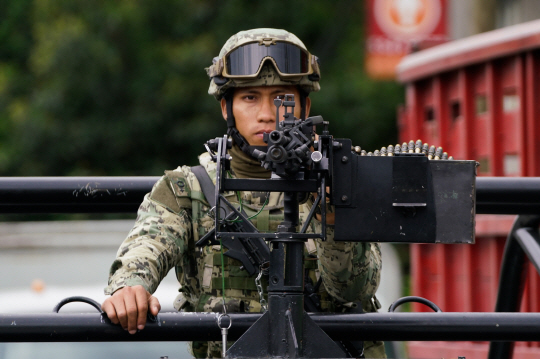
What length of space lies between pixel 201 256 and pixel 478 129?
433cm

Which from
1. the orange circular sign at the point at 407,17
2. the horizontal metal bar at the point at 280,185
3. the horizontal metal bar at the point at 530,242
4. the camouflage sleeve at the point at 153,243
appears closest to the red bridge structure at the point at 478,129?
the horizontal metal bar at the point at 530,242

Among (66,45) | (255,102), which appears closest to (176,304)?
(255,102)

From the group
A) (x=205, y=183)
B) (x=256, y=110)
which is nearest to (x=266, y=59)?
(x=256, y=110)

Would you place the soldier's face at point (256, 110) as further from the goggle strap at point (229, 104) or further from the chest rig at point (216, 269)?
the chest rig at point (216, 269)

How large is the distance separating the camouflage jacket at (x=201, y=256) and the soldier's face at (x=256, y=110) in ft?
0.50

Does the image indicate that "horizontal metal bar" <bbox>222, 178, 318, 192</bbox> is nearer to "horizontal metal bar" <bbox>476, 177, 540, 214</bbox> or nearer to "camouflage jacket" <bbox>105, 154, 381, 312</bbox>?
"camouflage jacket" <bbox>105, 154, 381, 312</bbox>

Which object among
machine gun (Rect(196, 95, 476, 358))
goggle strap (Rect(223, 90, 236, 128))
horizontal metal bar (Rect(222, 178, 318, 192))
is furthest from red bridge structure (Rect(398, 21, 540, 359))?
horizontal metal bar (Rect(222, 178, 318, 192))

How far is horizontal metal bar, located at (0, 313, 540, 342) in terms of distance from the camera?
2.36m

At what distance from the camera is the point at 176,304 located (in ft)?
9.84

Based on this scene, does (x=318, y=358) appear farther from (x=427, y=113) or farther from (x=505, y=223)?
(x=427, y=113)

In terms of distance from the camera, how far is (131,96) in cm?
1592

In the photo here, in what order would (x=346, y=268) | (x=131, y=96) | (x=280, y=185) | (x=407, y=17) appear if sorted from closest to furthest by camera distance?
1. (x=280, y=185)
2. (x=346, y=268)
3. (x=407, y=17)
4. (x=131, y=96)

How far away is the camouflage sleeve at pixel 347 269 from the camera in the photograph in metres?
2.52

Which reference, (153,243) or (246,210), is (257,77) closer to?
(246,210)
